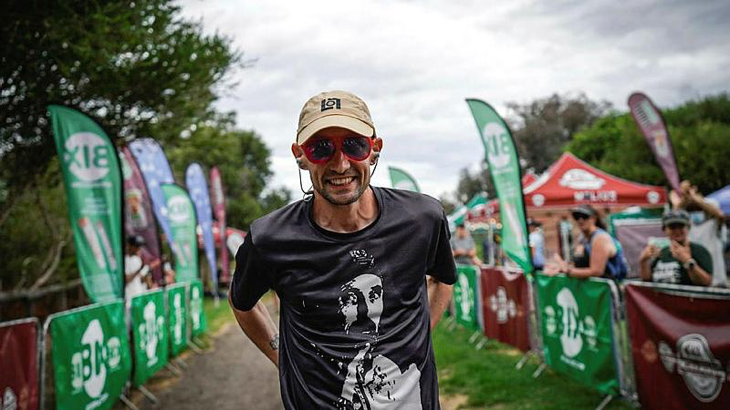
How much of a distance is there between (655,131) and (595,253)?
18.2 ft

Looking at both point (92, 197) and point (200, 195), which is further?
point (200, 195)

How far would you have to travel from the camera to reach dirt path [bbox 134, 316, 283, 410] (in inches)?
261

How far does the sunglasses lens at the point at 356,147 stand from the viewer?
2012 mm

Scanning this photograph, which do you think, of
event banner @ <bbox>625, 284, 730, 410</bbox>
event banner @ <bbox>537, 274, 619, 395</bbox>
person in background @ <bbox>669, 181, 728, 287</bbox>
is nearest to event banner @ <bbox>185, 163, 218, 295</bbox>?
event banner @ <bbox>537, 274, 619, 395</bbox>

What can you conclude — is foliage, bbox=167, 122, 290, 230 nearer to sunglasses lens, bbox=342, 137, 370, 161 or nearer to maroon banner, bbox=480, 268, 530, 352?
maroon banner, bbox=480, 268, 530, 352

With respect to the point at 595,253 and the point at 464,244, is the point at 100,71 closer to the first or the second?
the point at 595,253

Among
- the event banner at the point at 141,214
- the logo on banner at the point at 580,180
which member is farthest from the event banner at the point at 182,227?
the logo on banner at the point at 580,180

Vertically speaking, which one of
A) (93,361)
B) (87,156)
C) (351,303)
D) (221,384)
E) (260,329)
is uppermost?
(87,156)

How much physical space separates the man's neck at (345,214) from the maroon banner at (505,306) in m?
5.83

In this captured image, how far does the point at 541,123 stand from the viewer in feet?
147

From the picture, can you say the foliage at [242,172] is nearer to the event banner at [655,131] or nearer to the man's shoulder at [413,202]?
the event banner at [655,131]

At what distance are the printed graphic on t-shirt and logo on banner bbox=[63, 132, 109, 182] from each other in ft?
15.9

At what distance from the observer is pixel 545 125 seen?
4475 cm

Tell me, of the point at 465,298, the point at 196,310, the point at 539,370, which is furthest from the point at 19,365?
the point at 465,298
